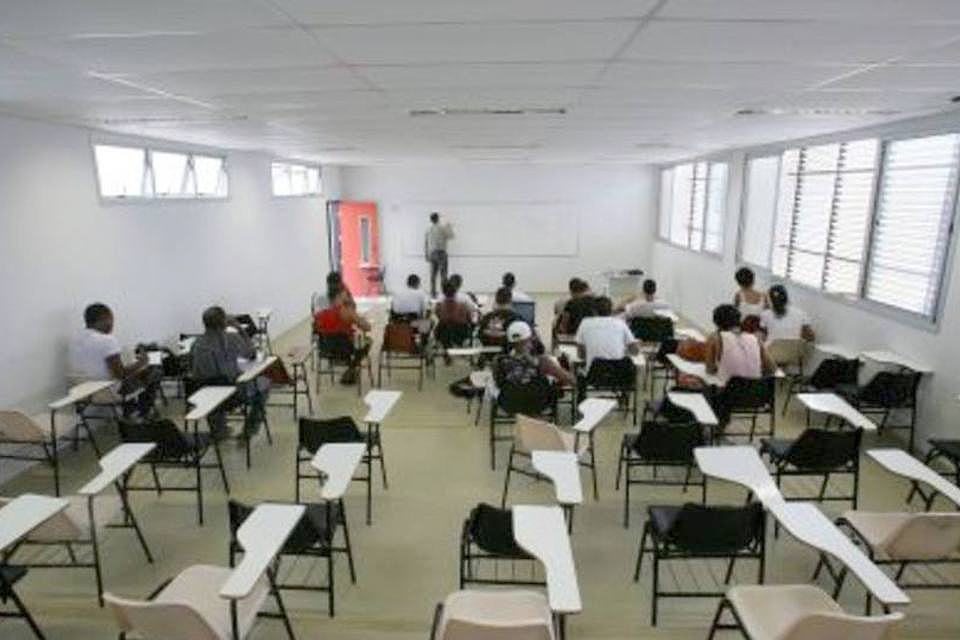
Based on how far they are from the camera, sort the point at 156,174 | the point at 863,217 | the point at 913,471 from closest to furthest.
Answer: the point at 913,471, the point at 863,217, the point at 156,174

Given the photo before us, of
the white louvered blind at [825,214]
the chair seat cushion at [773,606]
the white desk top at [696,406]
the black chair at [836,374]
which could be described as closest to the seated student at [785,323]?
the white louvered blind at [825,214]

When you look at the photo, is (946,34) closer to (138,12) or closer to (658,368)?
(138,12)

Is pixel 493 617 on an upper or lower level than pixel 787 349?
lower

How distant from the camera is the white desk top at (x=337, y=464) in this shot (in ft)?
10.4

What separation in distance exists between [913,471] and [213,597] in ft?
11.7

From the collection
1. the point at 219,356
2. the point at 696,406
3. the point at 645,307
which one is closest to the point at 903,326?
the point at 696,406

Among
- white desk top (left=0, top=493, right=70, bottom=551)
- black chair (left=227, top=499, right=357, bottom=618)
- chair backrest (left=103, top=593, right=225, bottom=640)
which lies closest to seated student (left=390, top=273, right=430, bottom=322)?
black chair (left=227, top=499, right=357, bottom=618)

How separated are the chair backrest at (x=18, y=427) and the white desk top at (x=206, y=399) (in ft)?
3.15

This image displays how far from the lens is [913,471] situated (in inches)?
130

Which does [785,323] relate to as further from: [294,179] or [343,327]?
[294,179]

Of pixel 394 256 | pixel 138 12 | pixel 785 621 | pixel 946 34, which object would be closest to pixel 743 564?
pixel 785 621

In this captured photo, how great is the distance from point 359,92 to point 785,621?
353cm

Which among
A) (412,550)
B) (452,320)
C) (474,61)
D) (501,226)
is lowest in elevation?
(412,550)

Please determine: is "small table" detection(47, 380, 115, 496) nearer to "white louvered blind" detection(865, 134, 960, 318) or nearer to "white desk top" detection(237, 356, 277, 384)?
"white desk top" detection(237, 356, 277, 384)
